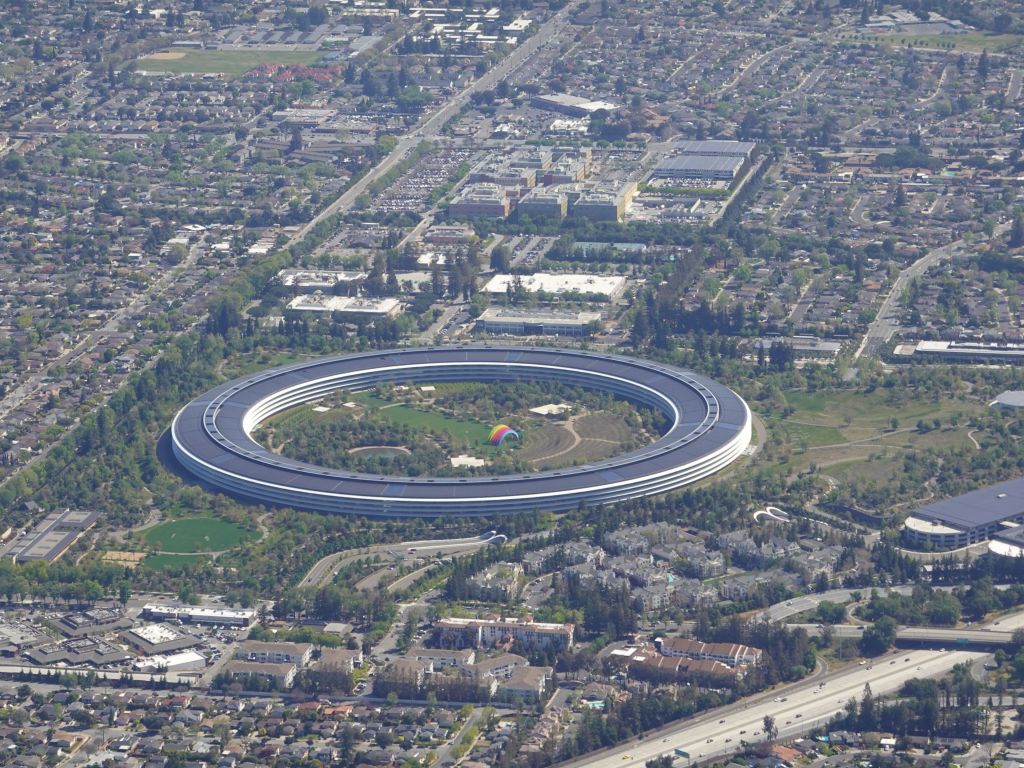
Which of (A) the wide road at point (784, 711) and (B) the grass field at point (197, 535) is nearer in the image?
(A) the wide road at point (784, 711)

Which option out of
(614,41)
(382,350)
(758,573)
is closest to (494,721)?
(758,573)

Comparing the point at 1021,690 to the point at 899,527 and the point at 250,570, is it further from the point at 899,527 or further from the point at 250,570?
the point at 250,570

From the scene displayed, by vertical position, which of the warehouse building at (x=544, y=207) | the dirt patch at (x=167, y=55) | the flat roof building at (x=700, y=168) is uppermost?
the warehouse building at (x=544, y=207)

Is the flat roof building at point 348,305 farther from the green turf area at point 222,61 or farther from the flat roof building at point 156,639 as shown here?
the green turf area at point 222,61

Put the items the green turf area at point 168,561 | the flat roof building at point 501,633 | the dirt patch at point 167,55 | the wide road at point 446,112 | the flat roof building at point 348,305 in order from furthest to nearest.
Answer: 1. the dirt patch at point 167,55
2. the wide road at point 446,112
3. the flat roof building at point 348,305
4. the green turf area at point 168,561
5. the flat roof building at point 501,633

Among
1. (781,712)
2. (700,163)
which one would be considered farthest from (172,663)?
(700,163)

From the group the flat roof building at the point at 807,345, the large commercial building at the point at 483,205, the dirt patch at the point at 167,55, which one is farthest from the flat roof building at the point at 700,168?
the dirt patch at the point at 167,55
